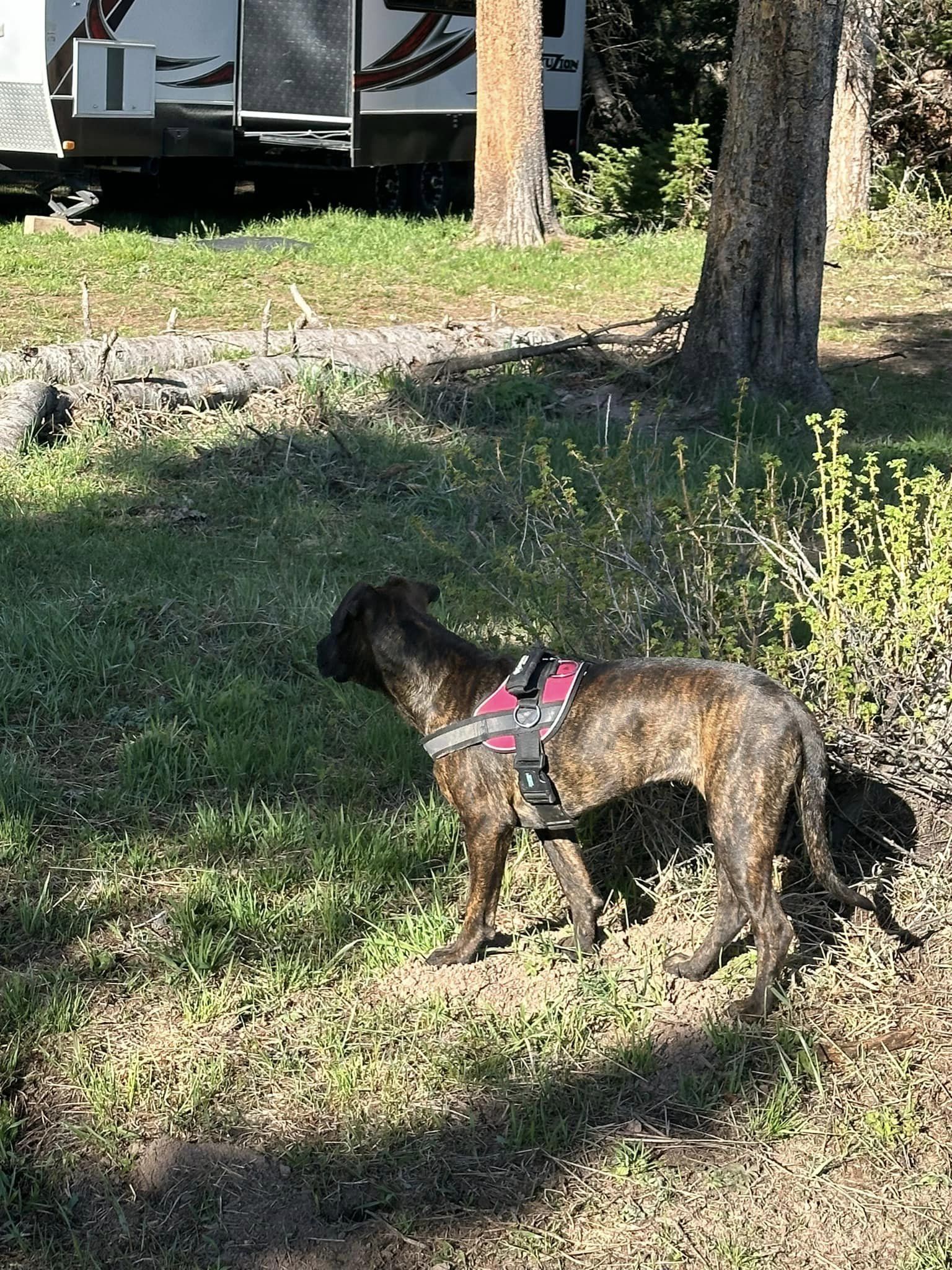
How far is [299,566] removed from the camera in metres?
6.77

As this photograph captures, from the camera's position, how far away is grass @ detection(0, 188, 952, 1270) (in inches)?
130

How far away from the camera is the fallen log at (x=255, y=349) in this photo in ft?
29.7

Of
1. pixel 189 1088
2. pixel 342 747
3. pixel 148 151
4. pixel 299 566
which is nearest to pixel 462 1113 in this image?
pixel 189 1088

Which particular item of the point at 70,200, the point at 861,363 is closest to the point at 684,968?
the point at 861,363

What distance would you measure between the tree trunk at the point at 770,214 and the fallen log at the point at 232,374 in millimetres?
1735

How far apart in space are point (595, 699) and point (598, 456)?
446 centimetres

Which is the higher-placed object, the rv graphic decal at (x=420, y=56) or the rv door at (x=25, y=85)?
the rv graphic decal at (x=420, y=56)

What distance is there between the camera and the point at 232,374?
931cm

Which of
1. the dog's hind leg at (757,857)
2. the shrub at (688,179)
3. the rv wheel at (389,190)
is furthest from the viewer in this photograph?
the rv wheel at (389,190)

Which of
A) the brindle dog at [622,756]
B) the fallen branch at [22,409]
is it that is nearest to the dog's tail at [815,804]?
the brindle dog at [622,756]

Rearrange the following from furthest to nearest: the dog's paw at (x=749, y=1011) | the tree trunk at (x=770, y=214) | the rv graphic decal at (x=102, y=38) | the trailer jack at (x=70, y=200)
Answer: the trailer jack at (x=70, y=200), the rv graphic decal at (x=102, y=38), the tree trunk at (x=770, y=214), the dog's paw at (x=749, y=1011)

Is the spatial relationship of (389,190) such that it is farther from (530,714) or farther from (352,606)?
(530,714)

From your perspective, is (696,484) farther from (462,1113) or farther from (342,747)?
(462,1113)

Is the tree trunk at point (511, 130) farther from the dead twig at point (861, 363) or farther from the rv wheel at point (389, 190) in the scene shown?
the dead twig at point (861, 363)
